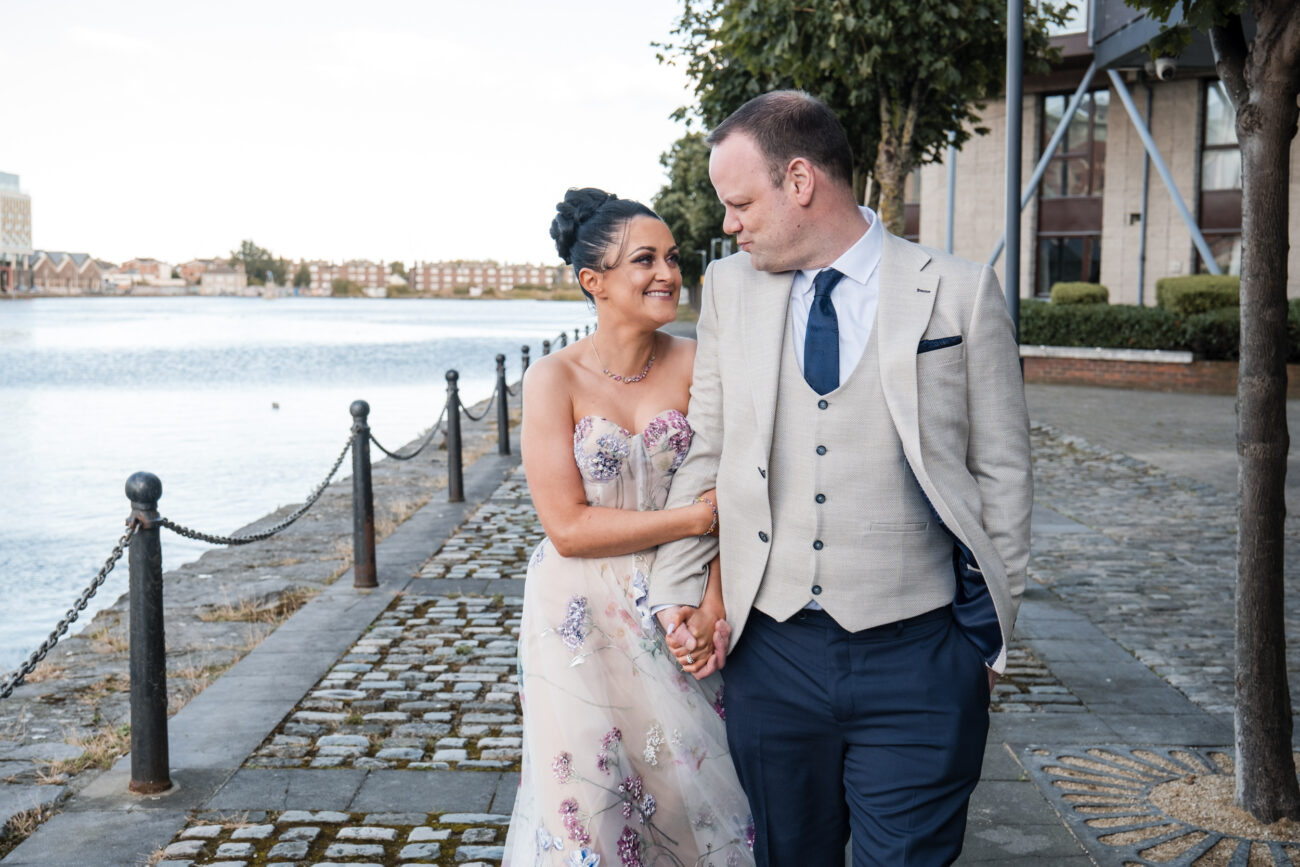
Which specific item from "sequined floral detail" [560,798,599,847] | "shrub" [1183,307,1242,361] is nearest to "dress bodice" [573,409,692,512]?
"sequined floral detail" [560,798,599,847]

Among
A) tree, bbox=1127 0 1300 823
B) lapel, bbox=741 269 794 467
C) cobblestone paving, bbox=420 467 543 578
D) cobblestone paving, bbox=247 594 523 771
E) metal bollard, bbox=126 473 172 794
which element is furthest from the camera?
cobblestone paving, bbox=420 467 543 578

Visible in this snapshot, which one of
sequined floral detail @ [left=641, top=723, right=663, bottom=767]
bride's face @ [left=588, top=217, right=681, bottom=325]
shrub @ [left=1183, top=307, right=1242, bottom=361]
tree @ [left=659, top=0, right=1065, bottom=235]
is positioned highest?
tree @ [left=659, top=0, right=1065, bottom=235]

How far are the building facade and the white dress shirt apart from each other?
645 ft

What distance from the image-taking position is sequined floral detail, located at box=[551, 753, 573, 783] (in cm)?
297

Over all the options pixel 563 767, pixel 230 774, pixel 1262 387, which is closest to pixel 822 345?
pixel 563 767

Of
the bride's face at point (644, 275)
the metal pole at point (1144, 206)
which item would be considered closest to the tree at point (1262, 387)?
the bride's face at point (644, 275)

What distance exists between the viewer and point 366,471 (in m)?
7.71

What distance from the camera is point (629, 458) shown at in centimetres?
302

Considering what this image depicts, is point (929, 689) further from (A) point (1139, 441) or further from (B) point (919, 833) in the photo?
(A) point (1139, 441)

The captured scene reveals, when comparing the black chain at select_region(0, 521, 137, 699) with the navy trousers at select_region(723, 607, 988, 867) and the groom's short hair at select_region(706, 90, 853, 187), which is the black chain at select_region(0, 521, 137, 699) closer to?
the navy trousers at select_region(723, 607, 988, 867)

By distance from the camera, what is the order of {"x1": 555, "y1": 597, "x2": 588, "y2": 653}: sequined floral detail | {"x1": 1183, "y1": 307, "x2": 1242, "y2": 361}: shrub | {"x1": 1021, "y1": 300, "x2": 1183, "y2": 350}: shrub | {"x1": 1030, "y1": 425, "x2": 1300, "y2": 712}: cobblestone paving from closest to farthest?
{"x1": 555, "y1": 597, "x2": 588, "y2": 653}: sequined floral detail, {"x1": 1030, "y1": 425, "x2": 1300, "y2": 712}: cobblestone paving, {"x1": 1183, "y1": 307, "x2": 1242, "y2": 361}: shrub, {"x1": 1021, "y1": 300, "x2": 1183, "y2": 350}: shrub

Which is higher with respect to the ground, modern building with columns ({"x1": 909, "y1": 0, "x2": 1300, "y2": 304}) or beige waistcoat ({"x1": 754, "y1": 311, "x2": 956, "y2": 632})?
modern building with columns ({"x1": 909, "y1": 0, "x2": 1300, "y2": 304})

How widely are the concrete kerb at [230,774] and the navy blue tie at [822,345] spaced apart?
2.43 metres

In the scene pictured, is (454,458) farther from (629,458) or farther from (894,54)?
(629,458)
